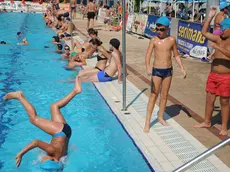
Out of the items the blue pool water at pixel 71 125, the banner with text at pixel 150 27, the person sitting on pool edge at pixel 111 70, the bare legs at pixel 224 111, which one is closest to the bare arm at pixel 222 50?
the bare legs at pixel 224 111

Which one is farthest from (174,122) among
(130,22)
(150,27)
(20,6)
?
(20,6)

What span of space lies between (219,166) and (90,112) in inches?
135

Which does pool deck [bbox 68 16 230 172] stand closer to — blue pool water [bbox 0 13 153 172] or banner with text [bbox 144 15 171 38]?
blue pool water [bbox 0 13 153 172]

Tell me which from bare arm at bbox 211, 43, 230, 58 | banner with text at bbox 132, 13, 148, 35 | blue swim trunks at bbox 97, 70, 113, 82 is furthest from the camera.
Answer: banner with text at bbox 132, 13, 148, 35

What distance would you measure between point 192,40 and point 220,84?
7.39 meters

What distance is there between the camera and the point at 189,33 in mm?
12453

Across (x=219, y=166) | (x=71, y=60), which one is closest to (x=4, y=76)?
(x=71, y=60)

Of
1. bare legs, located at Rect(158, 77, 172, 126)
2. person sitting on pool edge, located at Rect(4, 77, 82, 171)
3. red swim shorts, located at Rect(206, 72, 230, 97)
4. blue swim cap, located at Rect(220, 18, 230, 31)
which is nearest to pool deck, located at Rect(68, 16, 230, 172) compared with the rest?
bare legs, located at Rect(158, 77, 172, 126)

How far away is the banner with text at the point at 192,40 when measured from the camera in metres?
11.6

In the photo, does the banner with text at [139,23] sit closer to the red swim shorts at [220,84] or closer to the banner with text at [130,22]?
the banner with text at [130,22]

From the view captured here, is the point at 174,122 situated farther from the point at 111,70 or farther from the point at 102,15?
the point at 102,15

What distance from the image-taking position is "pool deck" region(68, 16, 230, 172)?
4.51m

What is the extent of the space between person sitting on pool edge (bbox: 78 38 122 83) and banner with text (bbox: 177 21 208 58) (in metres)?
4.18

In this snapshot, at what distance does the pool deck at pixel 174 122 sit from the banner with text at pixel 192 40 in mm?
1744
